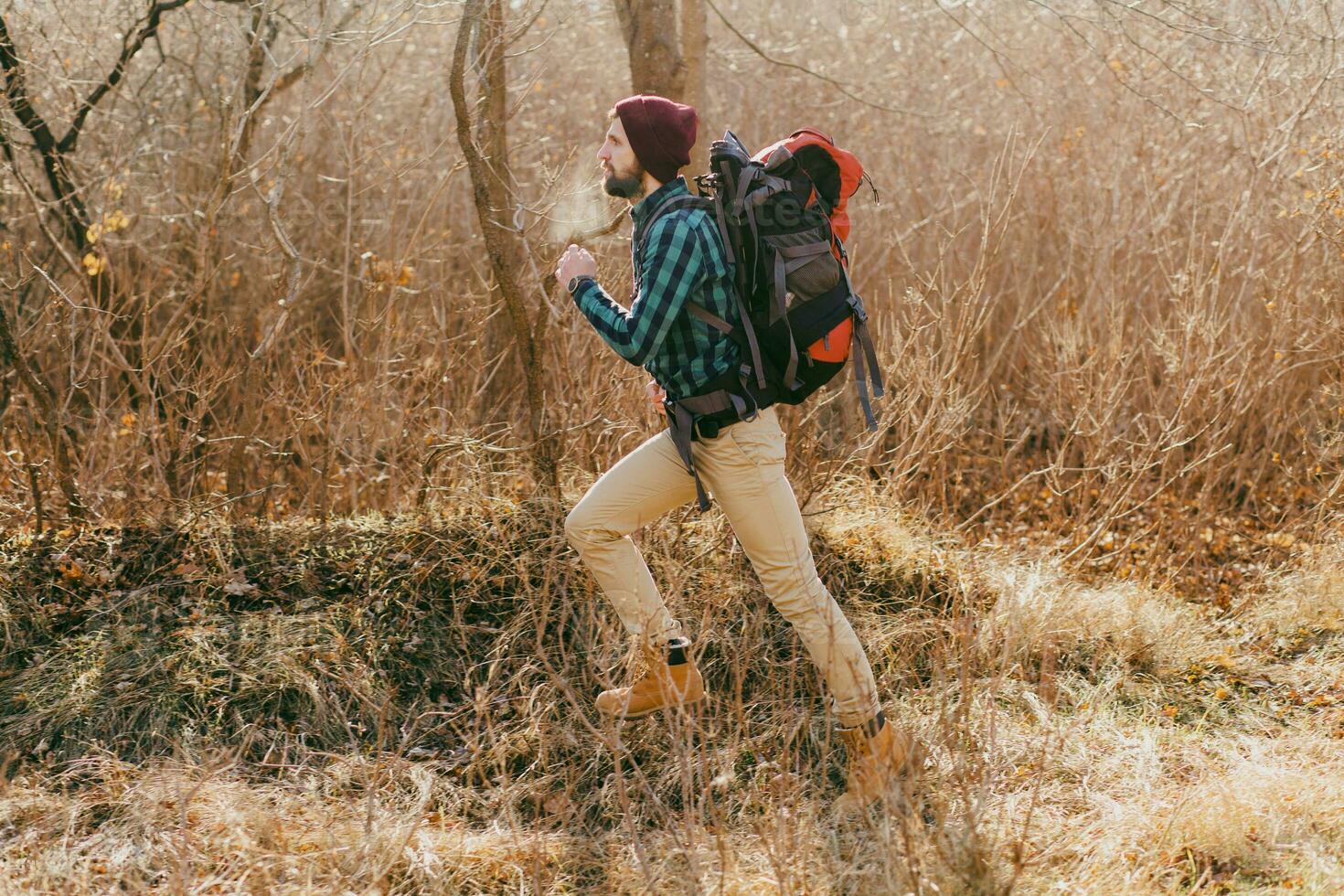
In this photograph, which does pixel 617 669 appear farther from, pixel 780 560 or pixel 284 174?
pixel 284 174

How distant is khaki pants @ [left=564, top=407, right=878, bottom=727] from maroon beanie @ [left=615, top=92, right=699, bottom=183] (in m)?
0.76

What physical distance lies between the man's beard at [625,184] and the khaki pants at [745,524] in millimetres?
682

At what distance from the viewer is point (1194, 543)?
6.23m

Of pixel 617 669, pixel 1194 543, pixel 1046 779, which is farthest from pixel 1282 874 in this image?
pixel 1194 543

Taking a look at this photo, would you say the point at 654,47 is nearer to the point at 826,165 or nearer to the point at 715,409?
the point at 826,165

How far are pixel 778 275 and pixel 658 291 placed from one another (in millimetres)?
335

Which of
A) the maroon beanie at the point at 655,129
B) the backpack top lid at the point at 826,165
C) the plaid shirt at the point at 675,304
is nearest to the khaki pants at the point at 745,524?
the plaid shirt at the point at 675,304

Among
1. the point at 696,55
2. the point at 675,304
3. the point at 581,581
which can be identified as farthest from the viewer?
the point at 696,55

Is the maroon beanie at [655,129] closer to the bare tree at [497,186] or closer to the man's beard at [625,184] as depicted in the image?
the man's beard at [625,184]

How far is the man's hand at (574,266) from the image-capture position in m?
3.33

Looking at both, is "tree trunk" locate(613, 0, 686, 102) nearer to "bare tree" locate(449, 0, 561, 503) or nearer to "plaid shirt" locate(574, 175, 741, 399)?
"bare tree" locate(449, 0, 561, 503)

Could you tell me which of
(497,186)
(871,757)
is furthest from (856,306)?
(497,186)

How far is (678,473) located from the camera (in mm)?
3506

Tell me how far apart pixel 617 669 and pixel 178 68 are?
19.6 ft
